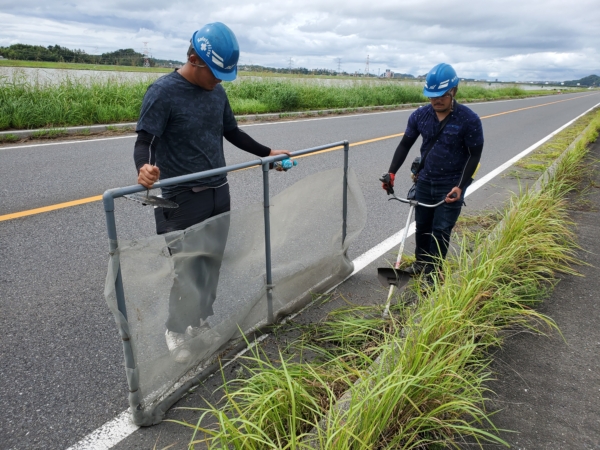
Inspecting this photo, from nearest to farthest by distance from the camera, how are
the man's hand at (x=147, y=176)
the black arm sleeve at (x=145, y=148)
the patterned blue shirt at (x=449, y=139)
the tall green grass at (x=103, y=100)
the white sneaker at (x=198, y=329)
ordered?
the man's hand at (x=147, y=176), the black arm sleeve at (x=145, y=148), the white sneaker at (x=198, y=329), the patterned blue shirt at (x=449, y=139), the tall green grass at (x=103, y=100)

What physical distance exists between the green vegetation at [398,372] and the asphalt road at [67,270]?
719mm

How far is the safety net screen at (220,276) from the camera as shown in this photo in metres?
2.24

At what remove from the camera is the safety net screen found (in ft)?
7.36

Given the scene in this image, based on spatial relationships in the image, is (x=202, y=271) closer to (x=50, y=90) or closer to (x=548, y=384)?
(x=548, y=384)

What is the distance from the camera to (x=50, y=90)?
419 inches

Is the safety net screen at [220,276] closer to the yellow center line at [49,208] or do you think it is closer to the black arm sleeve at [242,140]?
the black arm sleeve at [242,140]

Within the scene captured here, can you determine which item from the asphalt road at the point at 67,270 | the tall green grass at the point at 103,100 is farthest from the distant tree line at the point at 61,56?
the asphalt road at the point at 67,270

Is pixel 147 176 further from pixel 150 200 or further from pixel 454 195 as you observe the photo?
pixel 454 195

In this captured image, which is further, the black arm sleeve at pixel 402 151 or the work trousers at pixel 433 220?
the black arm sleeve at pixel 402 151

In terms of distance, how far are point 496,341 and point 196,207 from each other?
1.93m

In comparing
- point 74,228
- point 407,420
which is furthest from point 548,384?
point 74,228

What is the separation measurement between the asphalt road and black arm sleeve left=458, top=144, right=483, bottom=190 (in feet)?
4.54

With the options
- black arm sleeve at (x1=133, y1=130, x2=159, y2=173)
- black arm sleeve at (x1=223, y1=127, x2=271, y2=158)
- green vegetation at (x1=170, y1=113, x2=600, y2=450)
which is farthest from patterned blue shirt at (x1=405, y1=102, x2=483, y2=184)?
black arm sleeve at (x1=133, y1=130, x2=159, y2=173)

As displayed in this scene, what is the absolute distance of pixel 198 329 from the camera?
268 centimetres
